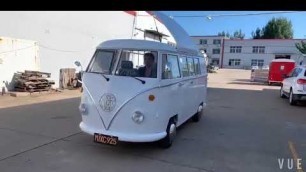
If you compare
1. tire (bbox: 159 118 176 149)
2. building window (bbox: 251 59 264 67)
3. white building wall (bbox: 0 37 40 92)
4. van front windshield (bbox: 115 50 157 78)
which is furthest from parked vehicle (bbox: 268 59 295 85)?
building window (bbox: 251 59 264 67)

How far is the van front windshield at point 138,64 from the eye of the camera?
6.27m

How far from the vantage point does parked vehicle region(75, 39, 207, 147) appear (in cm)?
590

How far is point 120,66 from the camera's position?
638cm

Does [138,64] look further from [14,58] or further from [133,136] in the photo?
[14,58]

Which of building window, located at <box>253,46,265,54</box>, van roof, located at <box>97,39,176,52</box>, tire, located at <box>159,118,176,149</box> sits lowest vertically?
tire, located at <box>159,118,176,149</box>

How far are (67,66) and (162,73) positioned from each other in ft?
37.8

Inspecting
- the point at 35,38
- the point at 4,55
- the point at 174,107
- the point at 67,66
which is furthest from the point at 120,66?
the point at 67,66

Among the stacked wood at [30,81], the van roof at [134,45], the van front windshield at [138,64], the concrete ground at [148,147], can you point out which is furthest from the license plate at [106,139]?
the stacked wood at [30,81]

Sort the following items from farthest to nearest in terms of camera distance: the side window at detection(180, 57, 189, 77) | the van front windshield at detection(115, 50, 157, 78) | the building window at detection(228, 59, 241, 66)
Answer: the building window at detection(228, 59, 241, 66) < the side window at detection(180, 57, 189, 77) < the van front windshield at detection(115, 50, 157, 78)

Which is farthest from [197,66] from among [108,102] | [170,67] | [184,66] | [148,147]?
[108,102]

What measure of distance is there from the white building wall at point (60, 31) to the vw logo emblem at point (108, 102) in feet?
27.0

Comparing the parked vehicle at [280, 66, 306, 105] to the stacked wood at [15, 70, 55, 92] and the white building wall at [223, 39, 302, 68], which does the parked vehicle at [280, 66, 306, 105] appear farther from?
the white building wall at [223, 39, 302, 68]

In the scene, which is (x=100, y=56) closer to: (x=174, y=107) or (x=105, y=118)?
(x=105, y=118)

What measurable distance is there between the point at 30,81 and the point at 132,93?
884 cm
